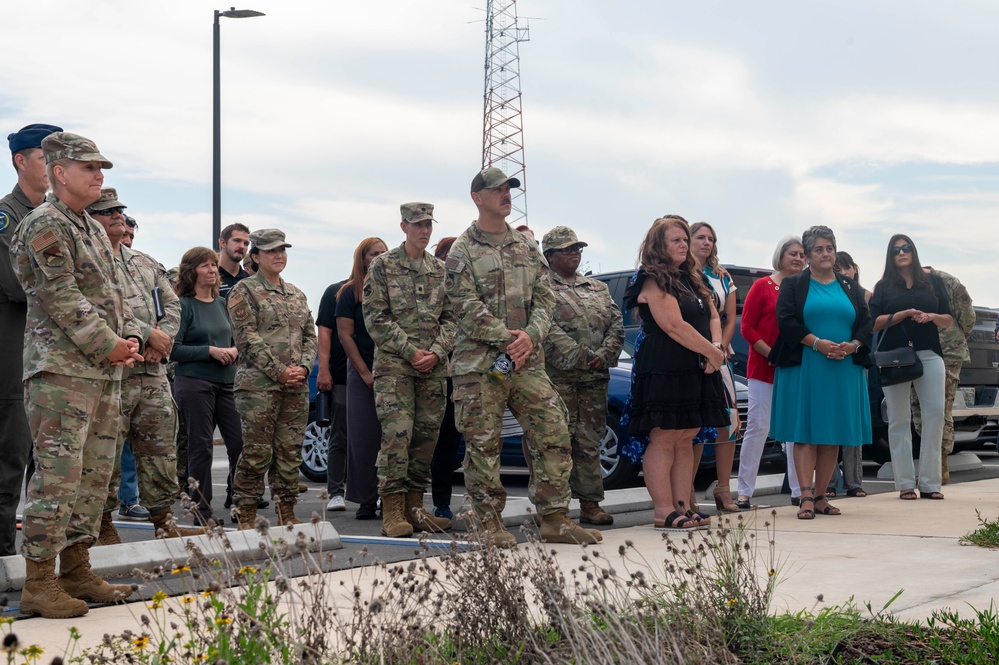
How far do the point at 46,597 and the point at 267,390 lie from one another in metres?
2.78

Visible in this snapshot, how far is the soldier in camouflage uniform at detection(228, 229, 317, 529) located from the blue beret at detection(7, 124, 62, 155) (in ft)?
6.93

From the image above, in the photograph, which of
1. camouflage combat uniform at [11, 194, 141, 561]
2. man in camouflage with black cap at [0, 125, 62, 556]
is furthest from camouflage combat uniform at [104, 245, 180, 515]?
camouflage combat uniform at [11, 194, 141, 561]

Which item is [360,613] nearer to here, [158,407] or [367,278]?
[158,407]

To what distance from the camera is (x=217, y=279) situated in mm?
8031

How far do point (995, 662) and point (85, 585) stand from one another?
11.5ft

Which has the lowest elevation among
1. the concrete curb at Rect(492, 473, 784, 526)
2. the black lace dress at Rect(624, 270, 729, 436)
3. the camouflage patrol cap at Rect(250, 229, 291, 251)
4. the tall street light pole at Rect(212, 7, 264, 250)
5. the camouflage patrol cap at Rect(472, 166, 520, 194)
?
the concrete curb at Rect(492, 473, 784, 526)

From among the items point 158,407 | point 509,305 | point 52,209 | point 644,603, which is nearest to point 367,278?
point 509,305

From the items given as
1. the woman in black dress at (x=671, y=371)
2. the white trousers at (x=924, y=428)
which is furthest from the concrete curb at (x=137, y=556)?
the white trousers at (x=924, y=428)

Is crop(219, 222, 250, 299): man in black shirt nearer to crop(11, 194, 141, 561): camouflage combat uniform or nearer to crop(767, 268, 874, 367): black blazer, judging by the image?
crop(767, 268, 874, 367): black blazer

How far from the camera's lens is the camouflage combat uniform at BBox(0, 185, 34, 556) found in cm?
526

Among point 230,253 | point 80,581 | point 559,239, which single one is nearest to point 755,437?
point 559,239

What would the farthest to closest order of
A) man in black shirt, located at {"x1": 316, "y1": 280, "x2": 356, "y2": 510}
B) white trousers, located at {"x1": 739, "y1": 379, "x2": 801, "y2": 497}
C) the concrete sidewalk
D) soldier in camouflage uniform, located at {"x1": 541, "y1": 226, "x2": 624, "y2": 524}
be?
man in black shirt, located at {"x1": 316, "y1": 280, "x2": 356, "y2": 510} < white trousers, located at {"x1": 739, "y1": 379, "x2": 801, "y2": 497} < soldier in camouflage uniform, located at {"x1": 541, "y1": 226, "x2": 624, "y2": 524} < the concrete sidewalk

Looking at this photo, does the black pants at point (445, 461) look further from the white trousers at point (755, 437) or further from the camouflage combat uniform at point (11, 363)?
the camouflage combat uniform at point (11, 363)

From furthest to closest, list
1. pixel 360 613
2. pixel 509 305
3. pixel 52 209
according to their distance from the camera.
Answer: pixel 509 305, pixel 52 209, pixel 360 613
